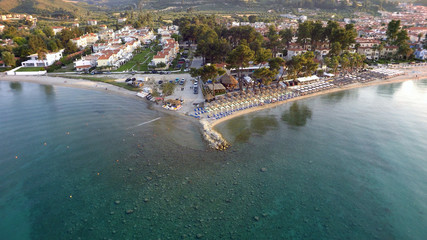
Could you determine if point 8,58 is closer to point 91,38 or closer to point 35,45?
point 35,45

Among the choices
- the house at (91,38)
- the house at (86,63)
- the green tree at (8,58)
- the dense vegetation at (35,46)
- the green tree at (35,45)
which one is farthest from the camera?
the house at (91,38)

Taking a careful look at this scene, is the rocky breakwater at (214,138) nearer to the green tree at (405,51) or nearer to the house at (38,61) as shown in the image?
the house at (38,61)

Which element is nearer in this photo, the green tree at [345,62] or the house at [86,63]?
the green tree at [345,62]

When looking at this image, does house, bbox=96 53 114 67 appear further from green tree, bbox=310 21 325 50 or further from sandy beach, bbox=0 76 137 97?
green tree, bbox=310 21 325 50

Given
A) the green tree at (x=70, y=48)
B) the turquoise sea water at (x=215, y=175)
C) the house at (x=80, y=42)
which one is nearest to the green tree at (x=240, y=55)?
the turquoise sea water at (x=215, y=175)

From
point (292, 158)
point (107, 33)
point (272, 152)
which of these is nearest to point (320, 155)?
point (292, 158)

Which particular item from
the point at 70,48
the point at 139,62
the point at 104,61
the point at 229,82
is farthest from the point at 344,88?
the point at 70,48

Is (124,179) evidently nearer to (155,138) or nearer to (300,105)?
(155,138)
